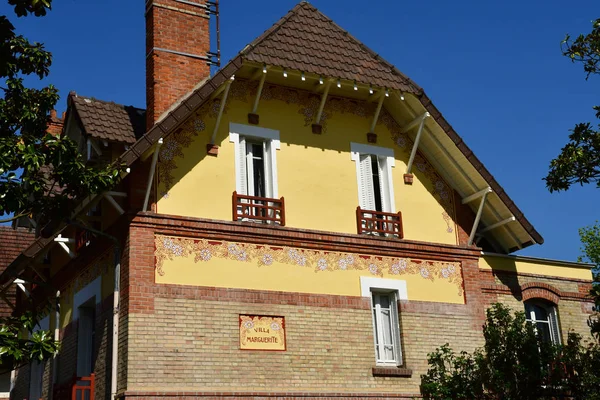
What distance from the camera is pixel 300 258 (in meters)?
16.4

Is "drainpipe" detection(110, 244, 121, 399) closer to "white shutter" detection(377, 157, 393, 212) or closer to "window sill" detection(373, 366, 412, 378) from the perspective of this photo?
"window sill" detection(373, 366, 412, 378)

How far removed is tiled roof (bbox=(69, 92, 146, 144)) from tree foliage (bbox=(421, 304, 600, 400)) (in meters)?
7.11

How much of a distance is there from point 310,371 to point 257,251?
2.41 metres

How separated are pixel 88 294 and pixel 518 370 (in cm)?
830

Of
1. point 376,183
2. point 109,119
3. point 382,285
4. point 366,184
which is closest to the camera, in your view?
point 109,119

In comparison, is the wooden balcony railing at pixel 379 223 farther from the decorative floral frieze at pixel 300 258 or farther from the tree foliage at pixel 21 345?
the tree foliage at pixel 21 345

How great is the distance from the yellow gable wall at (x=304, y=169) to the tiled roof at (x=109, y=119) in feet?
2.48

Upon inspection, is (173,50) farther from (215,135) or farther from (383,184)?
(383,184)

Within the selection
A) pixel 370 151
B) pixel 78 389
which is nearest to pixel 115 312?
pixel 78 389

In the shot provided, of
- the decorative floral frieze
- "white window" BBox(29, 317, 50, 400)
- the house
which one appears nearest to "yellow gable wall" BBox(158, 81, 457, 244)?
the house

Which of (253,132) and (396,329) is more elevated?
(253,132)

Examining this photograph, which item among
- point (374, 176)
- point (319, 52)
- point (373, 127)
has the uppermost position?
point (319, 52)

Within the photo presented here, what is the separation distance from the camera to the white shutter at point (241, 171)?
1650 centimetres

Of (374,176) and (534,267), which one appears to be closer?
(374,176)
